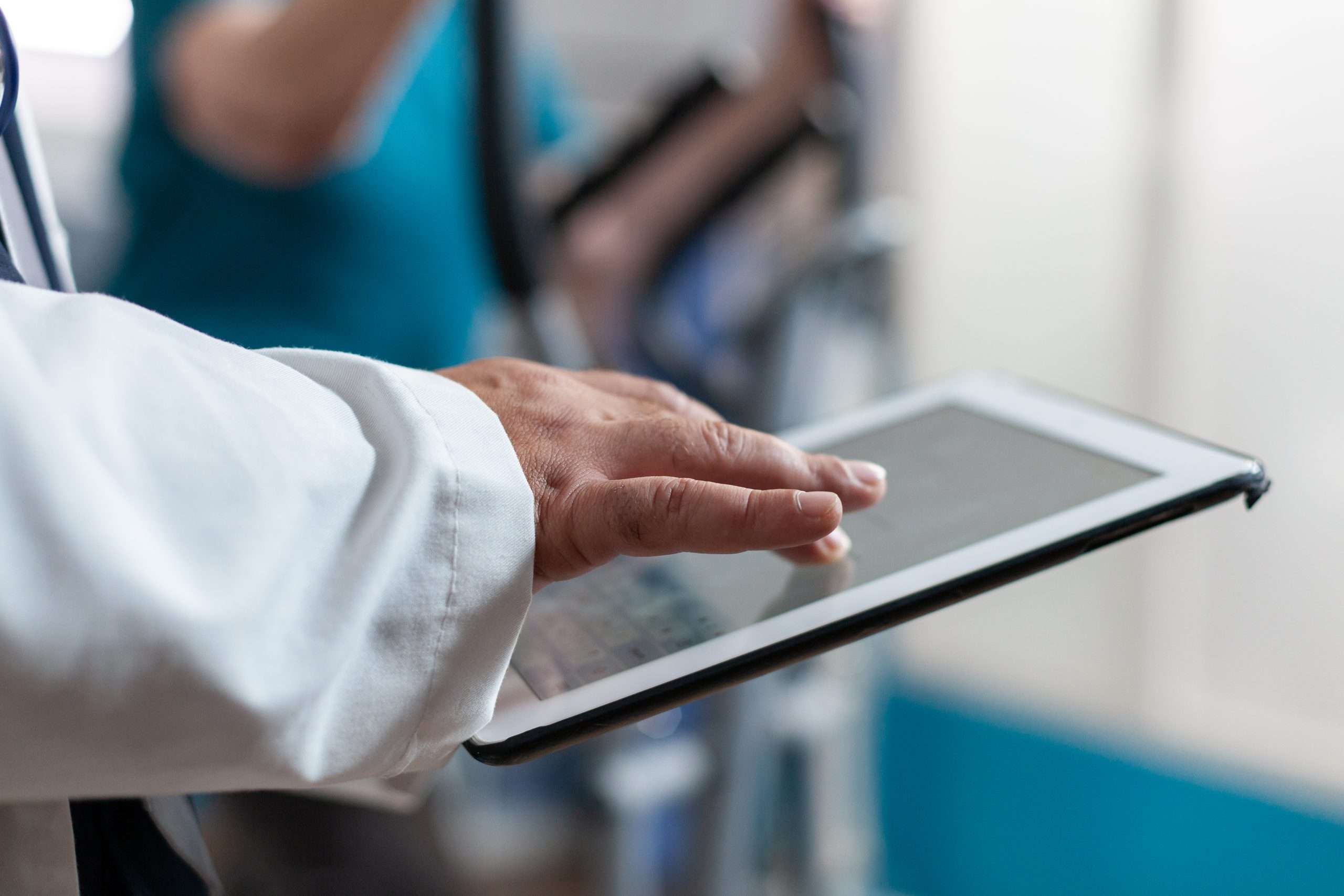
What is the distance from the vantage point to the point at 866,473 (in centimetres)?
49

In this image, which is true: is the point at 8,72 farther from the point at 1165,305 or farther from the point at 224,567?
the point at 1165,305

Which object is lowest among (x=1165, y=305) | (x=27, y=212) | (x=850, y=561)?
(x=1165, y=305)

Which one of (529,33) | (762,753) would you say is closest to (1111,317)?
(762,753)

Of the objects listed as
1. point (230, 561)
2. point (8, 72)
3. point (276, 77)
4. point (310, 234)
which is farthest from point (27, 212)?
point (310, 234)

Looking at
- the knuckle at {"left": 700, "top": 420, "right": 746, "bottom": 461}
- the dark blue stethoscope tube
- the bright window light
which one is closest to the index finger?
the knuckle at {"left": 700, "top": 420, "right": 746, "bottom": 461}

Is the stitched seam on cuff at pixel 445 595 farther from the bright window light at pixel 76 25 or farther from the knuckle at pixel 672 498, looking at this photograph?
the bright window light at pixel 76 25

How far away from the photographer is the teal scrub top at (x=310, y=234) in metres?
1.14

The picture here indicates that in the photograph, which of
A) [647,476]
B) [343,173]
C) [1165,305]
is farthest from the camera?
[1165,305]

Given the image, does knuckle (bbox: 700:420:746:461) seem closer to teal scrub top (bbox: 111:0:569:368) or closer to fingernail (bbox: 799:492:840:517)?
fingernail (bbox: 799:492:840:517)

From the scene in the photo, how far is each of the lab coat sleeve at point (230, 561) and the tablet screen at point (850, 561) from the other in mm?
97

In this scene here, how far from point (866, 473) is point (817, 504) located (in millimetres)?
86

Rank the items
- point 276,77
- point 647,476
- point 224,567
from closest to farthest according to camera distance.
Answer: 1. point 224,567
2. point 647,476
3. point 276,77

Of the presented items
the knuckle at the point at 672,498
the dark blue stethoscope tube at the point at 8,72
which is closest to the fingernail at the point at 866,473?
the knuckle at the point at 672,498

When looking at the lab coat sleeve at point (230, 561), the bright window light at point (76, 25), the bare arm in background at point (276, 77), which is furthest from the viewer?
the bright window light at point (76, 25)
